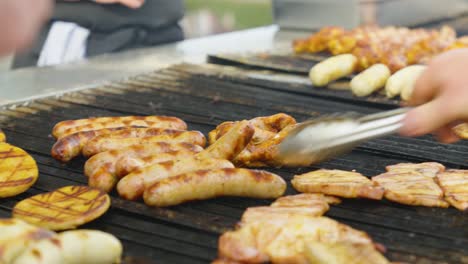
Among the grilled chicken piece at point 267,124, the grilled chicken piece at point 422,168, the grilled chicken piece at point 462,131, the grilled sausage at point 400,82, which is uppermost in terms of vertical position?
the grilled sausage at point 400,82

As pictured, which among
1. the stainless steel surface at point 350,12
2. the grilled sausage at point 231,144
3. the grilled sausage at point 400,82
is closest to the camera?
the grilled sausage at point 231,144

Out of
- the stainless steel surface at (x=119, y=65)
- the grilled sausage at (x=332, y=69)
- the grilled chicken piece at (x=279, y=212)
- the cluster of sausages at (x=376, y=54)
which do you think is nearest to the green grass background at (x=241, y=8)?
the stainless steel surface at (x=119, y=65)

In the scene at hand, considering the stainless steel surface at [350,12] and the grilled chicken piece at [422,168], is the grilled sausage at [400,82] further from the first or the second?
the stainless steel surface at [350,12]

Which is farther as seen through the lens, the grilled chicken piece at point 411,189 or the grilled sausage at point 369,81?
the grilled sausage at point 369,81

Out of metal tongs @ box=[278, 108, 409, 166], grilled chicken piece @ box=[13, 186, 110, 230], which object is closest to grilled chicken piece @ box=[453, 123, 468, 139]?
metal tongs @ box=[278, 108, 409, 166]

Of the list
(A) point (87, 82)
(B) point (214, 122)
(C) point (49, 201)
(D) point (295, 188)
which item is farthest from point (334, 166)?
(A) point (87, 82)

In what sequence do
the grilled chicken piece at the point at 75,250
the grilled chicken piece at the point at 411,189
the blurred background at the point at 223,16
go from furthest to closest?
1. the blurred background at the point at 223,16
2. the grilled chicken piece at the point at 411,189
3. the grilled chicken piece at the point at 75,250

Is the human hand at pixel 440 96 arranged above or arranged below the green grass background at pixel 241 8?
below

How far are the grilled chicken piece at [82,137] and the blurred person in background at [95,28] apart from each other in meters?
2.71

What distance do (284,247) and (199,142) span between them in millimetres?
1162

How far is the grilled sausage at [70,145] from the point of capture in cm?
338

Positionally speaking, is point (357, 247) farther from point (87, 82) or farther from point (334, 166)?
point (87, 82)

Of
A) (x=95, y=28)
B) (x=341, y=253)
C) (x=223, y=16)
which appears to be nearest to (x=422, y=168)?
(x=341, y=253)

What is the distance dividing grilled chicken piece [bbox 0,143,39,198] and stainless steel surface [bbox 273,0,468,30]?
4.25 meters
